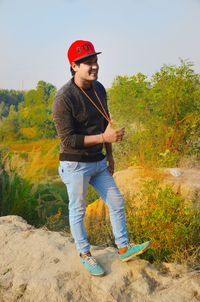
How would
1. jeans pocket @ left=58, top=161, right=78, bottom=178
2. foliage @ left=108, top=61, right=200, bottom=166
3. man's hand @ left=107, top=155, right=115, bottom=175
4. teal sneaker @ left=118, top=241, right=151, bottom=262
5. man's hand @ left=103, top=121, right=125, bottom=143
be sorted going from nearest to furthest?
man's hand @ left=103, top=121, right=125, bottom=143
jeans pocket @ left=58, top=161, right=78, bottom=178
teal sneaker @ left=118, top=241, right=151, bottom=262
man's hand @ left=107, top=155, right=115, bottom=175
foliage @ left=108, top=61, right=200, bottom=166

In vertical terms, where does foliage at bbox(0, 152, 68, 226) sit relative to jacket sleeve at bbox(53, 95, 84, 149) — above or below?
below

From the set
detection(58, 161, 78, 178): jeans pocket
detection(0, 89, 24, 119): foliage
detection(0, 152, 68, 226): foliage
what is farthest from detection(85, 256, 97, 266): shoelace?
detection(0, 89, 24, 119): foliage

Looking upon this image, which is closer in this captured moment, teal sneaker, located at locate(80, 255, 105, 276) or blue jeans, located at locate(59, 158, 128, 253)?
blue jeans, located at locate(59, 158, 128, 253)

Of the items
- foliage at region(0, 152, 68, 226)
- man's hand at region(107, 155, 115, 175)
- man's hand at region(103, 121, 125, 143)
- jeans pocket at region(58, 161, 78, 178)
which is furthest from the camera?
foliage at region(0, 152, 68, 226)

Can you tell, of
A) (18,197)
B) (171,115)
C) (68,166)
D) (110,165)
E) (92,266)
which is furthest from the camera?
(171,115)

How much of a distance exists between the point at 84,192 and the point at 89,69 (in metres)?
1.02

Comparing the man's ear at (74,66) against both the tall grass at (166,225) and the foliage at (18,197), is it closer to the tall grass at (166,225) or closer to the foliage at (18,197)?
the tall grass at (166,225)

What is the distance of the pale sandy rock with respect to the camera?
3.91 m

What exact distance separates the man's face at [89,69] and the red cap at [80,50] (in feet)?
0.16

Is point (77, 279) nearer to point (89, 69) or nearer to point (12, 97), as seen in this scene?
point (89, 69)

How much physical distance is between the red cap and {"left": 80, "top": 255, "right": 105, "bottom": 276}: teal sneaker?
1695 millimetres

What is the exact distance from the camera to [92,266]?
404 centimetres

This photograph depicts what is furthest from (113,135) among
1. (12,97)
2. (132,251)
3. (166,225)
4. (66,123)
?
(12,97)

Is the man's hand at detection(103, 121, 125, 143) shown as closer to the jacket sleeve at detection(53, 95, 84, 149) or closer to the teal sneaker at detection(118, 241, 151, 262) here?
the jacket sleeve at detection(53, 95, 84, 149)
